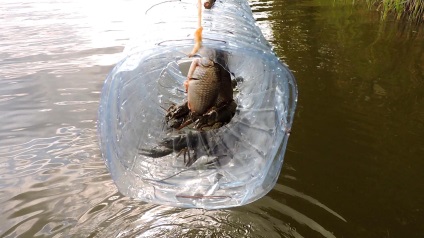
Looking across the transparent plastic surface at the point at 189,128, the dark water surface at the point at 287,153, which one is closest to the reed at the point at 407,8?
the dark water surface at the point at 287,153

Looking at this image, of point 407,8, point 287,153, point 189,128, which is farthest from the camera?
point 407,8

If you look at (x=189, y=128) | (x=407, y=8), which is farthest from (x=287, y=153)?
(x=407, y=8)

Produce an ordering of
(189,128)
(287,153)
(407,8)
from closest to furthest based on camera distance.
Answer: (189,128) < (287,153) < (407,8)

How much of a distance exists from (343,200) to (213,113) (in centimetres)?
133

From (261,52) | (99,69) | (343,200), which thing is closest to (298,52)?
(99,69)

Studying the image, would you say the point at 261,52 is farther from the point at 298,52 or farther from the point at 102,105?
the point at 298,52

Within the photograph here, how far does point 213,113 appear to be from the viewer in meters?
2.51

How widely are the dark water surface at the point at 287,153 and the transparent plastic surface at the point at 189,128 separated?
422 mm

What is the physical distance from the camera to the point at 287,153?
3.79 meters

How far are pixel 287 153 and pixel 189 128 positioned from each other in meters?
1.24

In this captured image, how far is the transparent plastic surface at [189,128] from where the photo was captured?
229 cm

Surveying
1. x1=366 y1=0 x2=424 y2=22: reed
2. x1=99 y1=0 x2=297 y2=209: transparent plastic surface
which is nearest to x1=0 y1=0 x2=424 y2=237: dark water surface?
x1=99 y1=0 x2=297 y2=209: transparent plastic surface

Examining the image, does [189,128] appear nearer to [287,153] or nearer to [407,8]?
[287,153]

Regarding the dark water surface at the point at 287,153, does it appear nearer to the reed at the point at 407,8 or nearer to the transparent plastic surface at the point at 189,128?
the transparent plastic surface at the point at 189,128
